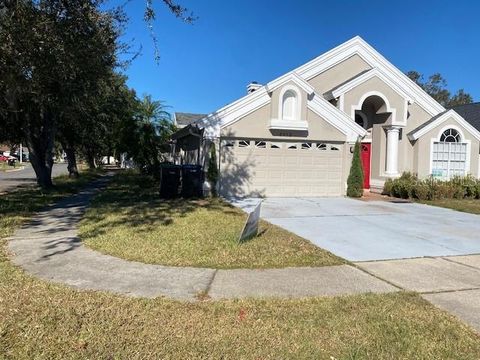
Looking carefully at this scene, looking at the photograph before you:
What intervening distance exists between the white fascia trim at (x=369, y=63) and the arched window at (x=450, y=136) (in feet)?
3.56

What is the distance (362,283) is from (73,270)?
389 centimetres

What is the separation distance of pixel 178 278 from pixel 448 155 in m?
17.1

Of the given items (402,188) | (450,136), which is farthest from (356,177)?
(450,136)

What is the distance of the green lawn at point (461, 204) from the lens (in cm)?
1431

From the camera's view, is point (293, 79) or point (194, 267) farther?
point (293, 79)

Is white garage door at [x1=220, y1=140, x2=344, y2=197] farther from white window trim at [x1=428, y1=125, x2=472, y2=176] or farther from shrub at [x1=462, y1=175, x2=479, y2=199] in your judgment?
shrub at [x1=462, y1=175, x2=479, y2=199]

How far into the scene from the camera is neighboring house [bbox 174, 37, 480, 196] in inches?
653

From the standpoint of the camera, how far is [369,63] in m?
20.0

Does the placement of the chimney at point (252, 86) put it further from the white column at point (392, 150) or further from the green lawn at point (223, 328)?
the green lawn at point (223, 328)

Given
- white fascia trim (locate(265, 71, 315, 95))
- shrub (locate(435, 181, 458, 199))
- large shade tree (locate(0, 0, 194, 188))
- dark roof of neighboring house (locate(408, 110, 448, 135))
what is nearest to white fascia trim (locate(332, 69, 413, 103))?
dark roof of neighboring house (locate(408, 110, 448, 135))

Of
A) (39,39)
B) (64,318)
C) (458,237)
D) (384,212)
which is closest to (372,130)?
(384,212)

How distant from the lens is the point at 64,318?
14.5ft

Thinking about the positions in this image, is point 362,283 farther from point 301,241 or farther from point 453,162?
point 453,162

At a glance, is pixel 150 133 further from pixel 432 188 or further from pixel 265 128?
pixel 432 188
